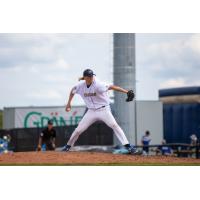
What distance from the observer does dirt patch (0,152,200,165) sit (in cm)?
1692

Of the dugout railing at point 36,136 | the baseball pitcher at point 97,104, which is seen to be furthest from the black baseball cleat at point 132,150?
the dugout railing at point 36,136

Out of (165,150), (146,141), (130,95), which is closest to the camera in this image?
(130,95)

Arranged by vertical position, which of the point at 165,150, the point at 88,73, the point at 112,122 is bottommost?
the point at 165,150

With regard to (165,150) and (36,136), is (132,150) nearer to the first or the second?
(165,150)

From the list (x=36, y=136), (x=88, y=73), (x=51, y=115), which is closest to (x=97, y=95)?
(x=88, y=73)

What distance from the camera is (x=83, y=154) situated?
693 inches

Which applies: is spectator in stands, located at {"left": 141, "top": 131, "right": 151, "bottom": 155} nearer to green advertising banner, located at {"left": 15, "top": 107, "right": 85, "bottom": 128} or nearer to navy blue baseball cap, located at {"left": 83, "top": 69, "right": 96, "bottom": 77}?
navy blue baseball cap, located at {"left": 83, "top": 69, "right": 96, "bottom": 77}

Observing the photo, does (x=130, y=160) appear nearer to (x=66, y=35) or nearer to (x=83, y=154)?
(x=83, y=154)

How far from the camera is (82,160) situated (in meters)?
17.0

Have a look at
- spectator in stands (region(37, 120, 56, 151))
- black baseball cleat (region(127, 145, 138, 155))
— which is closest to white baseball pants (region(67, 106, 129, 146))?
black baseball cleat (region(127, 145, 138, 155))

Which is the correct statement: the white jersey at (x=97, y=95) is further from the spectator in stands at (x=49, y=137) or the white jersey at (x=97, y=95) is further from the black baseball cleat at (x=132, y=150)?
the spectator in stands at (x=49, y=137)

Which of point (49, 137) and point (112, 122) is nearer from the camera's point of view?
point (112, 122)

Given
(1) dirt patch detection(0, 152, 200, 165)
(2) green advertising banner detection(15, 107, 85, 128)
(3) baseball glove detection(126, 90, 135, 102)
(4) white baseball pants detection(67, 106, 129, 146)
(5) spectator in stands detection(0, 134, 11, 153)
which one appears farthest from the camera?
(2) green advertising banner detection(15, 107, 85, 128)
